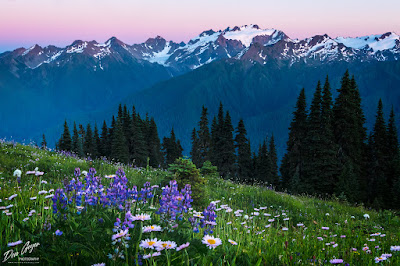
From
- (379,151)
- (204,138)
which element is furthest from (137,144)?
(379,151)

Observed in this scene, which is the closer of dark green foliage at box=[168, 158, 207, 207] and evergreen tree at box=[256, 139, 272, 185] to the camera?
dark green foliage at box=[168, 158, 207, 207]

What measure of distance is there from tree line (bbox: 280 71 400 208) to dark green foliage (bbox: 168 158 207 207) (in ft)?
89.2

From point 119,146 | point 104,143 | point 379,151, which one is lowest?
point 379,151

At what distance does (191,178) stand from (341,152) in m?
35.0

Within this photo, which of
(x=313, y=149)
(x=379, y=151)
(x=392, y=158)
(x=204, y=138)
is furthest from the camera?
(x=204, y=138)

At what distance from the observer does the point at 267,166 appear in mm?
60094

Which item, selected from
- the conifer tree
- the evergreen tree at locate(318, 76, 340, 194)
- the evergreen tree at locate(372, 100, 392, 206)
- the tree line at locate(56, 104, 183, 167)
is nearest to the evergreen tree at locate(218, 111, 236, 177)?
the tree line at locate(56, 104, 183, 167)

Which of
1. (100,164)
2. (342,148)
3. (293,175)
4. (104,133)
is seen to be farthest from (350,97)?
(104,133)

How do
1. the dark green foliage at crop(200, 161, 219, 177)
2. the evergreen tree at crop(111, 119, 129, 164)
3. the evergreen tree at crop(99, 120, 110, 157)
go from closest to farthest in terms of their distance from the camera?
the dark green foliage at crop(200, 161, 219, 177) → the evergreen tree at crop(111, 119, 129, 164) → the evergreen tree at crop(99, 120, 110, 157)

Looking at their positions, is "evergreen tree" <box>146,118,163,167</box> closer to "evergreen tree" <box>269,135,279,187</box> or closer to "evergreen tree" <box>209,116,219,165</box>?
"evergreen tree" <box>209,116,219,165</box>

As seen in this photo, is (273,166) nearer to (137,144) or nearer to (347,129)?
(347,129)

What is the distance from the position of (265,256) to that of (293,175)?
137 ft

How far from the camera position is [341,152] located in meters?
38.0

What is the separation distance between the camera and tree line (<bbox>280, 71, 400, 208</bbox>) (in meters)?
35.8
